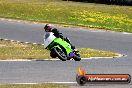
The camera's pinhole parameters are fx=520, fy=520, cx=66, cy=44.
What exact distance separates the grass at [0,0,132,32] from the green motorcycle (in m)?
16.6

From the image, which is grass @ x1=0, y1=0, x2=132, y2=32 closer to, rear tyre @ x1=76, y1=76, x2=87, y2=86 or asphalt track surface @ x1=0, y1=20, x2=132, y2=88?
asphalt track surface @ x1=0, y1=20, x2=132, y2=88

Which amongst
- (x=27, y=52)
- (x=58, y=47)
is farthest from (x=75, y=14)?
(x=58, y=47)

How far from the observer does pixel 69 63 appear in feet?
70.3

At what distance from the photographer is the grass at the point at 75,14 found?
39781mm

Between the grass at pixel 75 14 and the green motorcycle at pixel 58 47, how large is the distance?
16.6 meters

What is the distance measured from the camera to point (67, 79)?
17.5 metres

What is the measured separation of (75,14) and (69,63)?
21.7m

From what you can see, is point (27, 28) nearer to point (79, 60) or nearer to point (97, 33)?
point (97, 33)

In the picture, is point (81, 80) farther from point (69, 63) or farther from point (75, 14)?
point (75, 14)

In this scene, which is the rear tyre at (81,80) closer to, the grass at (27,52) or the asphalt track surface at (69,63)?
the asphalt track surface at (69,63)

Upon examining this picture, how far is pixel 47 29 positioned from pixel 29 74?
2.49m

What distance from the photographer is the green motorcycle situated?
20250 millimetres

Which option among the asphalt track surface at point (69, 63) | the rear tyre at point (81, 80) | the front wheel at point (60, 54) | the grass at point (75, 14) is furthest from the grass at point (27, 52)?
the grass at point (75, 14)

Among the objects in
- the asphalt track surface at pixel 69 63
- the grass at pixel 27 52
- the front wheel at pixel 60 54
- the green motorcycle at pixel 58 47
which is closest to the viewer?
the asphalt track surface at pixel 69 63
